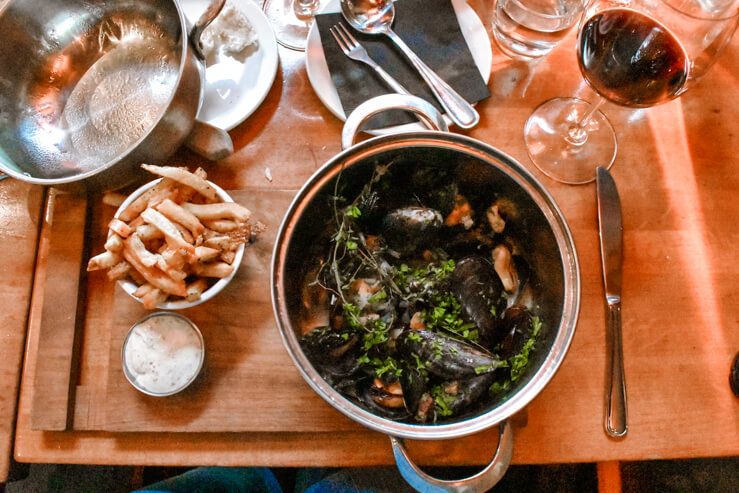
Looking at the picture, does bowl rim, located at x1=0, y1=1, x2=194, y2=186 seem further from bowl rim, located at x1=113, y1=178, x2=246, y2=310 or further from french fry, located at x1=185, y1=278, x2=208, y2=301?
french fry, located at x1=185, y1=278, x2=208, y2=301

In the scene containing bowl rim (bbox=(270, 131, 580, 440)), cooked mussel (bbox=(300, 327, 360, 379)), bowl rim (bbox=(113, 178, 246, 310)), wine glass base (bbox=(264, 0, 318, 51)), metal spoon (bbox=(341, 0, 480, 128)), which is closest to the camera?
bowl rim (bbox=(270, 131, 580, 440))

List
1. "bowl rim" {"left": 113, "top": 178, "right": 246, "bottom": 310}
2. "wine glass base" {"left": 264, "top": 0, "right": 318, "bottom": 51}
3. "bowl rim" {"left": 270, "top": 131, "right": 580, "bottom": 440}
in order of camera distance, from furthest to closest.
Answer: "wine glass base" {"left": 264, "top": 0, "right": 318, "bottom": 51}, "bowl rim" {"left": 113, "top": 178, "right": 246, "bottom": 310}, "bowl rim" {"left": 270, "top": 131, "right": 580, "bottom": 440}

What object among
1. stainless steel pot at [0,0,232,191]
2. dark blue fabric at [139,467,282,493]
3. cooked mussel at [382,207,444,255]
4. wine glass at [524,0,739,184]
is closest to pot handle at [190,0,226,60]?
stainless steel pot at [0,0,232,191]

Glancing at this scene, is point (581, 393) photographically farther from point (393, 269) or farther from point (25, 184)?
point (25, 184)

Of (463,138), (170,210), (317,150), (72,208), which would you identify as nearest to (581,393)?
(463,138)

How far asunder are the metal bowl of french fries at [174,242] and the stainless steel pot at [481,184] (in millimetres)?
207

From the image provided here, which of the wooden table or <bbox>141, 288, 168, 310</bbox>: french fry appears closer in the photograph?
<bbox>141, 288, 168, 310</bbox>: french fry

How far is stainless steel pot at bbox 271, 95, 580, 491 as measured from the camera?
3.23 feet

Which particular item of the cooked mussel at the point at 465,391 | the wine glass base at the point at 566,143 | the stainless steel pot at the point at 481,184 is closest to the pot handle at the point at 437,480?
the stainless steel pot at the point at 481,184

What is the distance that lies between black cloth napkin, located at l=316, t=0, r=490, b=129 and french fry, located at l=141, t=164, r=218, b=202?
0.49 m

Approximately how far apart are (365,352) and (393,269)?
24cm

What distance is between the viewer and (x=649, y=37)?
1151mm

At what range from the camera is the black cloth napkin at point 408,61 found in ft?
4.67

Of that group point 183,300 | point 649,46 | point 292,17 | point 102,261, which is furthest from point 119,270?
point 649,46
